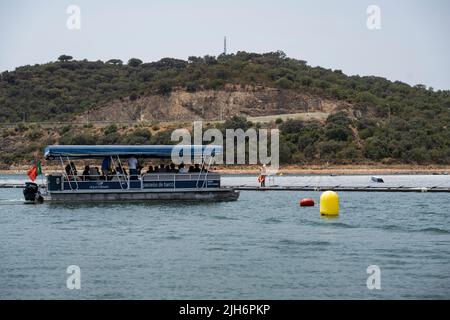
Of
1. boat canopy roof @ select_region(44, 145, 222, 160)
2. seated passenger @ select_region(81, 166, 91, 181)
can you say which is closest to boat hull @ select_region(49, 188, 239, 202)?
seated passenger @ select_region(81, 166, 91, 181)

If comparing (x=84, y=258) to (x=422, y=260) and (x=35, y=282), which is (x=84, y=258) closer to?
(x=35, y=282)

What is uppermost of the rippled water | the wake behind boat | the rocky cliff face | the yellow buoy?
the rocky cliff face

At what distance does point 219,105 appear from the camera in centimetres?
12812

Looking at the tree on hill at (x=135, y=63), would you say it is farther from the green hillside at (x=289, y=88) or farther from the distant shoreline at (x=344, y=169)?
the distant shoreline at (x=344, y=169)

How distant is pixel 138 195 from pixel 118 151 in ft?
7.38

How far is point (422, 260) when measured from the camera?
2686 centimetres

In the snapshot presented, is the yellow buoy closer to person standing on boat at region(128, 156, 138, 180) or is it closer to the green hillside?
person standing on boat at region(128, 156, 138, 180)

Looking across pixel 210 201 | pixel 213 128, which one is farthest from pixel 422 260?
pixel 213 128

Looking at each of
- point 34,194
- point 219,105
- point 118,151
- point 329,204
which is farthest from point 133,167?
point 219,105

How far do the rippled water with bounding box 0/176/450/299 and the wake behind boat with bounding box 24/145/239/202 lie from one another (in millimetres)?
607

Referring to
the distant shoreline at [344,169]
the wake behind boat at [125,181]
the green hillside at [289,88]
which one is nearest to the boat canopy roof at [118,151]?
the wake behind boat at [125,181]

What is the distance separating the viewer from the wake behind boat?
→ 42.8 metres

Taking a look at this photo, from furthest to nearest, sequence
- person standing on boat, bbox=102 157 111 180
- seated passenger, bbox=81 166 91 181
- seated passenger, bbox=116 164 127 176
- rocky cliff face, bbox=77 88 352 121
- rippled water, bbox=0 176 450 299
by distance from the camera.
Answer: rocky cliff face, bbox=77 88 352 121 < person standing on boat, bbox=102 157 111 180 < seated passenger, bbox=116 164 127 176 < seated passenger, bbox=81 166 91 181 < rippled water, bbox=0 176 450 299

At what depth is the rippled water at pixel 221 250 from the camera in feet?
75.9
